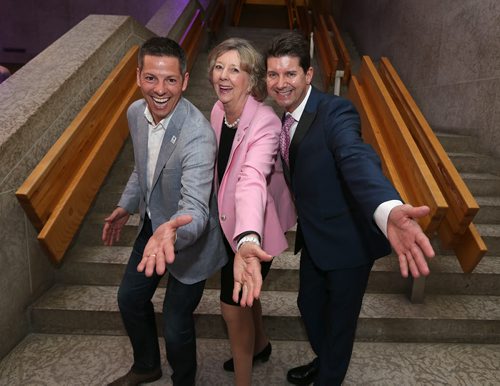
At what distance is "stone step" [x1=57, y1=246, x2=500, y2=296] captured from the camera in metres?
2.79

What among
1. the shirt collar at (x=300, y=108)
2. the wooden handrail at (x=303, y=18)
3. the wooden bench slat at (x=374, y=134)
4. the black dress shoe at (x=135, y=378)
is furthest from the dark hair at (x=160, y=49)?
the wooden handrail at (x=303, y=18)

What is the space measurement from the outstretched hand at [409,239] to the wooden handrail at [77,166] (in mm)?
1965

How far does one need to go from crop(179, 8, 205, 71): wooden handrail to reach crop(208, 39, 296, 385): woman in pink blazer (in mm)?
4158

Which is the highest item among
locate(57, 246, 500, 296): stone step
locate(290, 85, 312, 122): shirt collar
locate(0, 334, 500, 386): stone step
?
locate(290, 85, 312, 122): shirt collar

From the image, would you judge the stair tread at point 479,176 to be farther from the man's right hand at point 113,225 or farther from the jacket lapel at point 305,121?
the man's right hand at point 113,225

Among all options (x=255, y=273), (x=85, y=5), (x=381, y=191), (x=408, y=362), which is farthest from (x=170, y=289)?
(x=85, y=5)

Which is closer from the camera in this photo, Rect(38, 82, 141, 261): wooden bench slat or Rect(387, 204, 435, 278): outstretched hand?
Rect(387, 204, 435, 278): outstretched hand

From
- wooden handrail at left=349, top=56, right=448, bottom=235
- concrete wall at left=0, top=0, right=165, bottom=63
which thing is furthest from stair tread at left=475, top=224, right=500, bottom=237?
concrete wall at left=0, top=0, right=165, bottom=63

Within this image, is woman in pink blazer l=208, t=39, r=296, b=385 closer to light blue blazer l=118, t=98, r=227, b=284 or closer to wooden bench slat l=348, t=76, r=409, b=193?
light blue blazer l=118, t=98, r=227, b=284

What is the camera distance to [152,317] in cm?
202

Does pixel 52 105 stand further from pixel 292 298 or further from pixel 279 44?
pixel 292 298

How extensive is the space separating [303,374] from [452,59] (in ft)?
13.2

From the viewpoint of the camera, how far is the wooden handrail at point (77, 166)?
7.88 ft

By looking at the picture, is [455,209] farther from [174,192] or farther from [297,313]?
[174,192]
